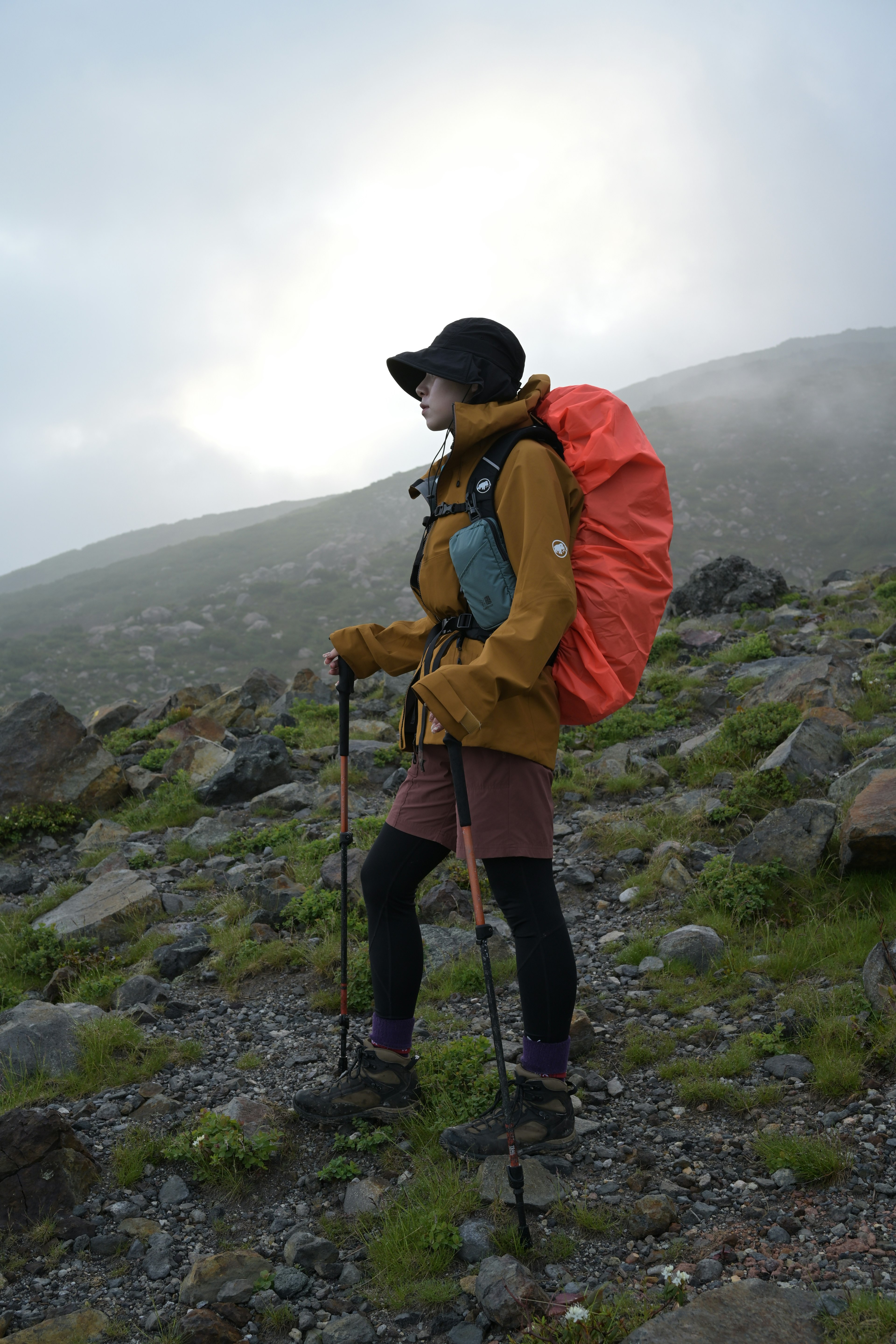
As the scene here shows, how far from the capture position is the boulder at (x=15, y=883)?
800cm

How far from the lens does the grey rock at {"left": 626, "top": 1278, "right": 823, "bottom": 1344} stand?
7.59 feet

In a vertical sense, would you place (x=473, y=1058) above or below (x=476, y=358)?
below

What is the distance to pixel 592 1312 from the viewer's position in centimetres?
247

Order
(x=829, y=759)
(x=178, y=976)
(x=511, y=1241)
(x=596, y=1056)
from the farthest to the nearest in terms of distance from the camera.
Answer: (x=829, y=759), (x=178, y=976), (x=596, y=1056), (x=511, y=1241)

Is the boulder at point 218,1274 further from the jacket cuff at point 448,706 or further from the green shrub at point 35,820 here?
the green shrub at point 35,820

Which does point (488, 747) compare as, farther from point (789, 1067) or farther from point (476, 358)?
point (789, 1067)

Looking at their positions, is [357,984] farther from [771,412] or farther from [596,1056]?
[771,412]

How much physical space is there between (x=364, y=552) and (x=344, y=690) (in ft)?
252

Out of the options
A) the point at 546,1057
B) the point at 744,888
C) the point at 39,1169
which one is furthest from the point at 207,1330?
the point at 744,888

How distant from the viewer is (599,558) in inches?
130

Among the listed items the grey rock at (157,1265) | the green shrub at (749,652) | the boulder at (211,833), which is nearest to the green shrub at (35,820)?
the boulder at (211,833)

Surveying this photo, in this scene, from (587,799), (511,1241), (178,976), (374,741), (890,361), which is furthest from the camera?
(890,361)

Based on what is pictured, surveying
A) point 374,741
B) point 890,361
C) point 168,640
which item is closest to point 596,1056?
point 374,741

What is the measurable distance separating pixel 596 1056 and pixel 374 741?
695cm
